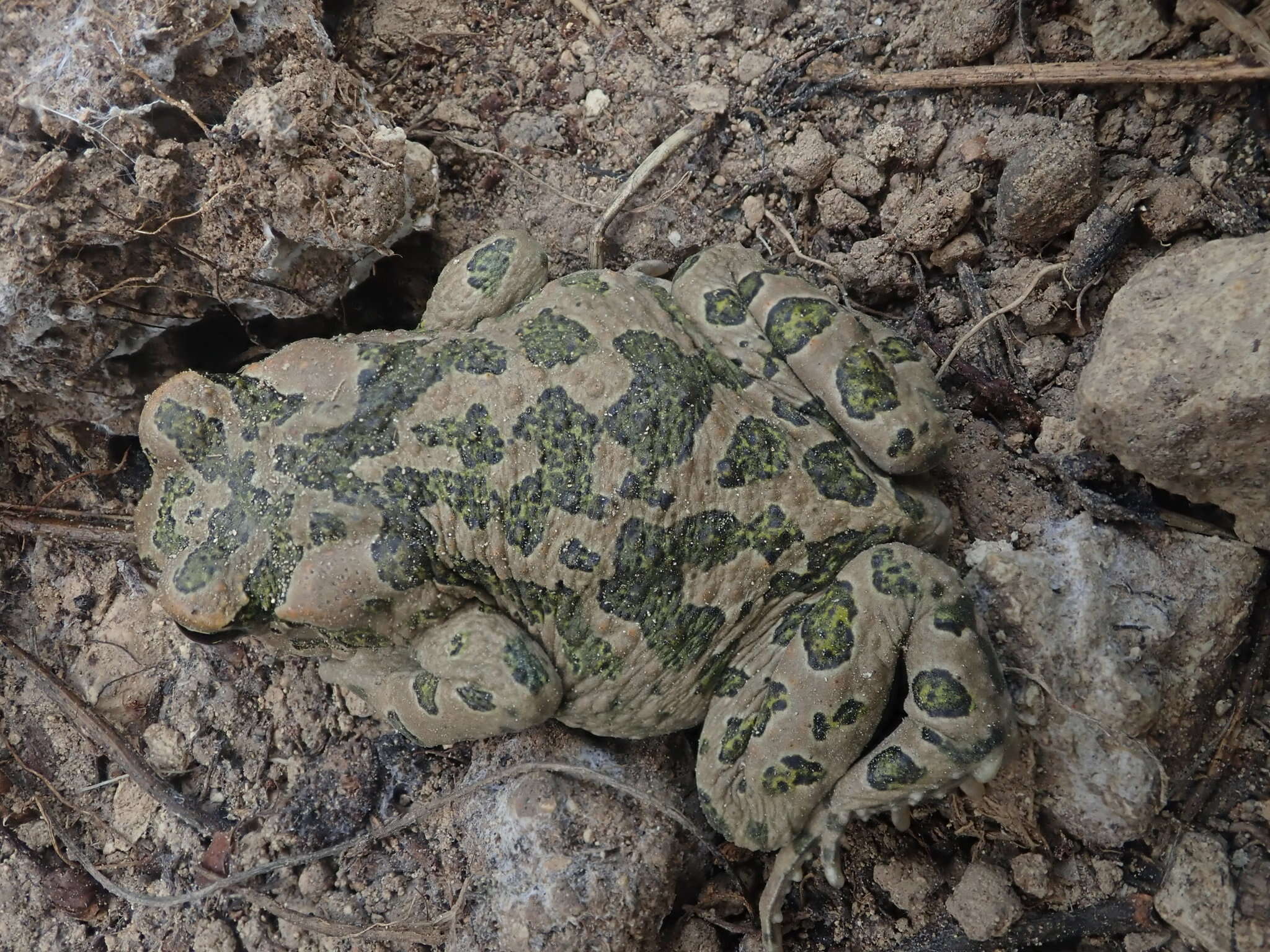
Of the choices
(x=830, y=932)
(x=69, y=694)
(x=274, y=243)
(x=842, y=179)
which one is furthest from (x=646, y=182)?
(x=69, y=694)

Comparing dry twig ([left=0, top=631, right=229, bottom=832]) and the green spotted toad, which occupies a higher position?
the green spotted toad

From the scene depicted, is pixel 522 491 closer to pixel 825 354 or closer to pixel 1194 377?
pixel 825 354

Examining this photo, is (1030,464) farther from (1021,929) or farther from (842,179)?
(1021,929)

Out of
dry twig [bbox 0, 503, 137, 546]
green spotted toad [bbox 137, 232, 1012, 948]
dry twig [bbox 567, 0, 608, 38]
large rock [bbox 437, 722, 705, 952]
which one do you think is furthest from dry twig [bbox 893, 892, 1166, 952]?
dry twig [bbox 567, 0, 608, 38]

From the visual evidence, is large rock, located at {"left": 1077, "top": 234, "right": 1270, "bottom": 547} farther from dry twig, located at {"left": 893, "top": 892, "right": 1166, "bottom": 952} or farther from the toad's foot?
dry twig, located at {"left": 893, "top": 892, "right": 1166, "bottom": 952}

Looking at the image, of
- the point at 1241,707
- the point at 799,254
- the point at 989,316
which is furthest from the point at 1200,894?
the point at 799,254

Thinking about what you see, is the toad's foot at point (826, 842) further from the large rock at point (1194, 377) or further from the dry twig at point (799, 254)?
the dry twig at point (799, 254)
